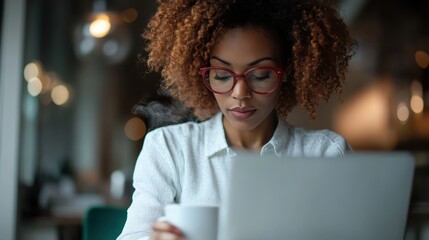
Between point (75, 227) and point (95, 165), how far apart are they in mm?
2187

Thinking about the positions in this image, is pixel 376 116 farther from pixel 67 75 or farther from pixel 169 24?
pixel 169 24

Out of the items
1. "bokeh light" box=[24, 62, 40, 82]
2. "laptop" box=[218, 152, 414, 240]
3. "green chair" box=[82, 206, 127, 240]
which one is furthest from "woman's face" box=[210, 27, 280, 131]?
"bokeh light" box=[24, 62, 40, 82]

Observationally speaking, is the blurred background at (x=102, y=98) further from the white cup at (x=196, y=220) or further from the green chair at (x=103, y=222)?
the white cup at (x=196, y=220)

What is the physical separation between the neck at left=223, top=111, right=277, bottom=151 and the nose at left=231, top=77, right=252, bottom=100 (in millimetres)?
157

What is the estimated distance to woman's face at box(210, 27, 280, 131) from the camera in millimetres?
1247

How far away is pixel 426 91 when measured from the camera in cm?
445

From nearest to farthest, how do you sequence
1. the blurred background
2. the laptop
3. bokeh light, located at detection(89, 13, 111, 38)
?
the laptop → the blurred background → bokeh light, located at detection(89, 13, 111, 38)

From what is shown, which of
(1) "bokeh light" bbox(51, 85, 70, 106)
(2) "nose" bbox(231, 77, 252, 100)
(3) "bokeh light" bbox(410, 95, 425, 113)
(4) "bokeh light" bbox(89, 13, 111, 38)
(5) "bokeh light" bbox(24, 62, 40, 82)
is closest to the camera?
(2) "nose" bbox(231, 77, 252, 100)

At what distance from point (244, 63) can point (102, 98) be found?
4.34 m

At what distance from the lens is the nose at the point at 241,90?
123 centimetres

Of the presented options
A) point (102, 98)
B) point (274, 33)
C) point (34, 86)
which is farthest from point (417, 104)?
point (274, 33)

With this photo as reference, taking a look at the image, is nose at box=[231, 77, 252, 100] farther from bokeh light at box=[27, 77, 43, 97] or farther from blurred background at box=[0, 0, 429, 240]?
bokeh light at box=[27, 77, 43, 97]

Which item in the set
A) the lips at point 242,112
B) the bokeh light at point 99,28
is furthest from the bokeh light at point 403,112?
the lips at point 242,112

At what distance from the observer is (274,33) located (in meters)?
1.31
